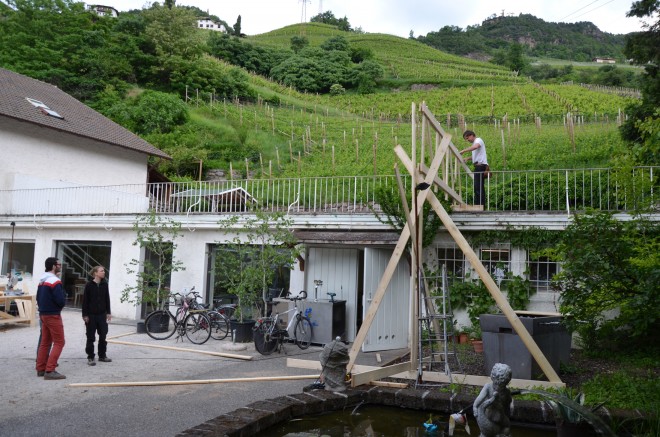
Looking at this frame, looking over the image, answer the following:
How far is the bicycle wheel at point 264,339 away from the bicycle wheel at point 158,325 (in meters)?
2.60

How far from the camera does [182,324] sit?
1181 centimetres

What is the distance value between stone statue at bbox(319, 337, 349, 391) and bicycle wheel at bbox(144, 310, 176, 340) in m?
5.96

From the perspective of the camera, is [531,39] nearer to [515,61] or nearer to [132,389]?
[515,61]

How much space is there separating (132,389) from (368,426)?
3338 mm

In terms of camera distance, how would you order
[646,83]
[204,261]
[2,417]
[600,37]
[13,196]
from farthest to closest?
[600,37] < [13,196] < [204,261] < [646,83] < [2,417]

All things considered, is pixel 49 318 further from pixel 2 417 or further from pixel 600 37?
pixel 600 37

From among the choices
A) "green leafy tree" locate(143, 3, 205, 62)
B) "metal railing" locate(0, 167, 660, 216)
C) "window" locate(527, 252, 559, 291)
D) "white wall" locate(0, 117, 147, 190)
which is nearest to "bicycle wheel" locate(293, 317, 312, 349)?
"metal railing" locate(0, 167, 660, 216)

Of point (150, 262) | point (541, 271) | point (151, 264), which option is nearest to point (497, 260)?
point (541, 271)

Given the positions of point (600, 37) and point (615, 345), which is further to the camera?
point (600, 37)

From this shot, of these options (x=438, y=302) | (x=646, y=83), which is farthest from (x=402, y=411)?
(x=646, y=83)

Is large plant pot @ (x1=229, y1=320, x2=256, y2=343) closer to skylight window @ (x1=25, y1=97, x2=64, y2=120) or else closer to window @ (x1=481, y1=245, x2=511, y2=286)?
window @ (x1=481, y1=245, x2=511, y2=286)

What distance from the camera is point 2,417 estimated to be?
6266 millimetres

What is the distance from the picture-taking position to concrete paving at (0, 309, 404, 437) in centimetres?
606

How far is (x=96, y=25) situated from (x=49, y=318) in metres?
40.0
